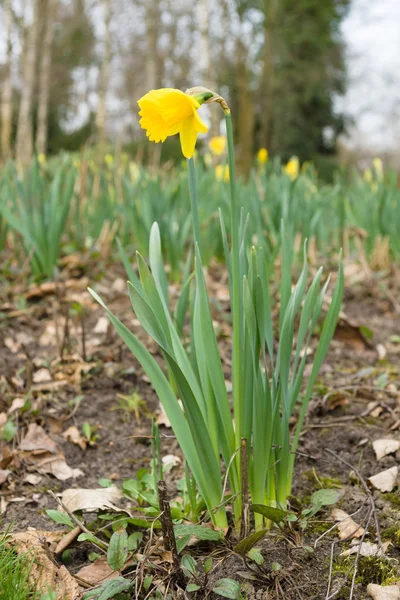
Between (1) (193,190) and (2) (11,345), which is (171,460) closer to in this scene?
(1) (193,190)

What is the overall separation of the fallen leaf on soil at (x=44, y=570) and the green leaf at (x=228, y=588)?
0.29 m

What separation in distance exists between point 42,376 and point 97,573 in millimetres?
1060

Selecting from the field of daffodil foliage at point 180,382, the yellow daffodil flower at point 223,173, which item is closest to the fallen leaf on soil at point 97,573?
the field of daffodil foliage at point 180,382

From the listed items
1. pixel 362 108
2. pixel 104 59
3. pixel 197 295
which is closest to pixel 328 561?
pixel 197 295

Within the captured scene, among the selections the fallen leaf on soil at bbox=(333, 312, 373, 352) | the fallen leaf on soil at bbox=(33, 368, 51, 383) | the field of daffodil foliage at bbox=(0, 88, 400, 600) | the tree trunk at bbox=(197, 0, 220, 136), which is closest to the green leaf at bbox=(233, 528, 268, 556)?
the field of daffodil foliage at bbox=(0, 88, 400, 600)

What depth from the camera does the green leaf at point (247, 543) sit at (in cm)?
116

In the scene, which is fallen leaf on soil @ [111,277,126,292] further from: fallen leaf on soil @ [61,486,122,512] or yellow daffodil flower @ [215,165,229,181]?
fallen leaf on soil @ [61,486,122,512]

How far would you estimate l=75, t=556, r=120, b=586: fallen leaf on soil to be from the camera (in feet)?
4.00

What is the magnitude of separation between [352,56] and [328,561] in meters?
15.1

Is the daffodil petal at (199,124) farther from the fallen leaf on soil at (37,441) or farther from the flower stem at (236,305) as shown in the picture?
the fallen leaf on soil at (37,441)

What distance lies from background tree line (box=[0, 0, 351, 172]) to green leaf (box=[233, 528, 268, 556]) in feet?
20.8

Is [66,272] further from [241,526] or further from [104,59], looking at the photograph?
[104,59]

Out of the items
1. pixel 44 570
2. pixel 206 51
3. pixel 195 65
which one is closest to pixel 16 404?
pixel 44 570

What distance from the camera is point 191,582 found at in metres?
1.14
